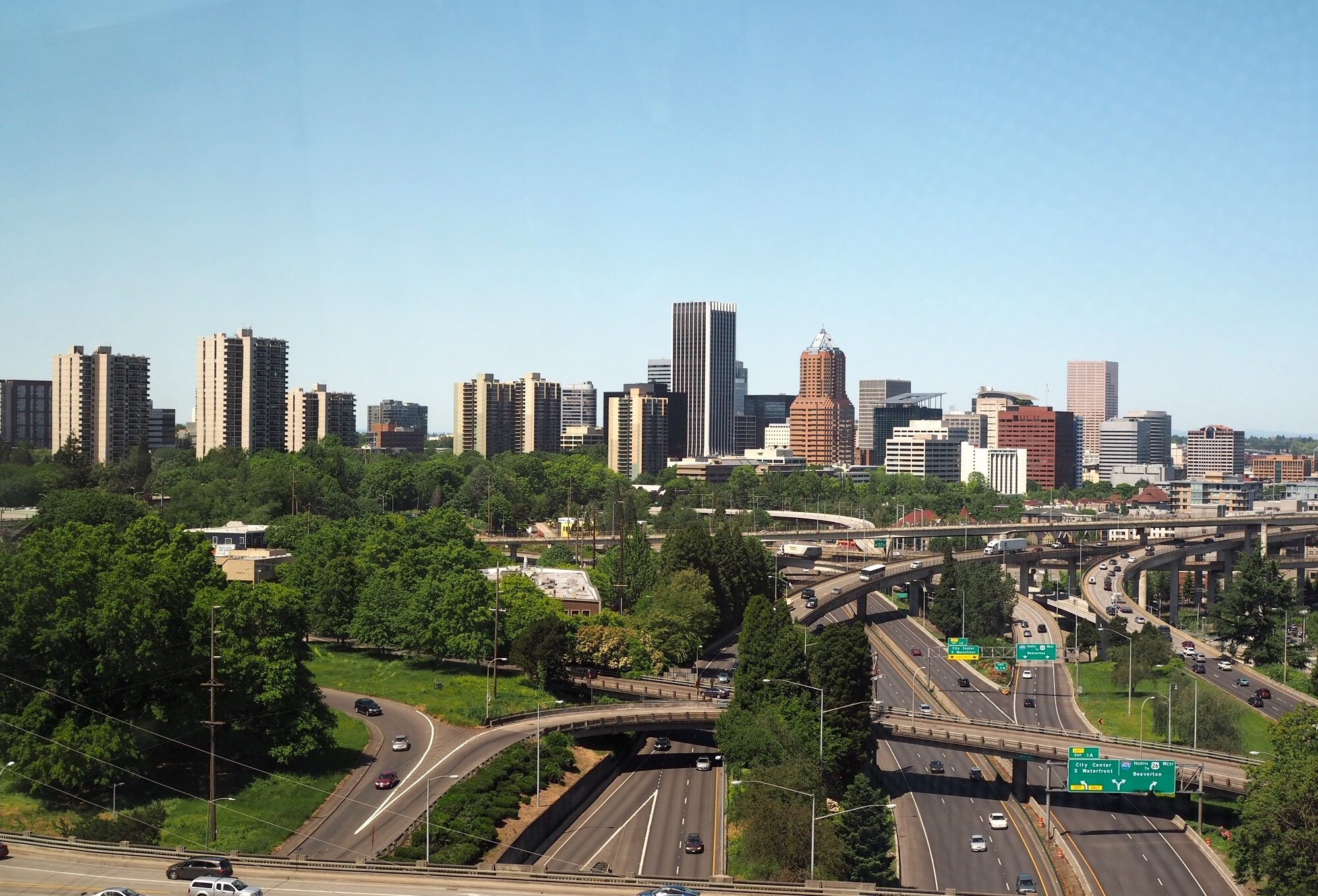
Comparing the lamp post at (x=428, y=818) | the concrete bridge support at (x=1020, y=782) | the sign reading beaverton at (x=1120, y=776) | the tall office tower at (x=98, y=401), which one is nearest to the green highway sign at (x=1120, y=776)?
the sign reading beaverton at (x=1120, y=776)

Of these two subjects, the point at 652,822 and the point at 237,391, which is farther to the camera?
the point at 237,391

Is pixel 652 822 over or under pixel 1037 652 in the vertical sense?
under

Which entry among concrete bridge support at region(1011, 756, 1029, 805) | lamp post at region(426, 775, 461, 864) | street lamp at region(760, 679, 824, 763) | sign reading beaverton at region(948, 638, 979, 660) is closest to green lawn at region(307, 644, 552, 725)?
lamp post at region(426, 775, 461, 864)

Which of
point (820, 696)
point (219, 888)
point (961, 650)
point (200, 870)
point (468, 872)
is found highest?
point (820, 696)

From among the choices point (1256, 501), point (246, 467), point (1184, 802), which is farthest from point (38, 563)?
point (1256, 501)

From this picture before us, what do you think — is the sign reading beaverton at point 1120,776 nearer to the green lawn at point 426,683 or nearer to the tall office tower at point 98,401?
the green lawn at point 426,683

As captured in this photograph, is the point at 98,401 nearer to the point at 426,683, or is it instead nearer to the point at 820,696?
the point at 426,683

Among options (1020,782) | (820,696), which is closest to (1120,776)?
(1020,782)
